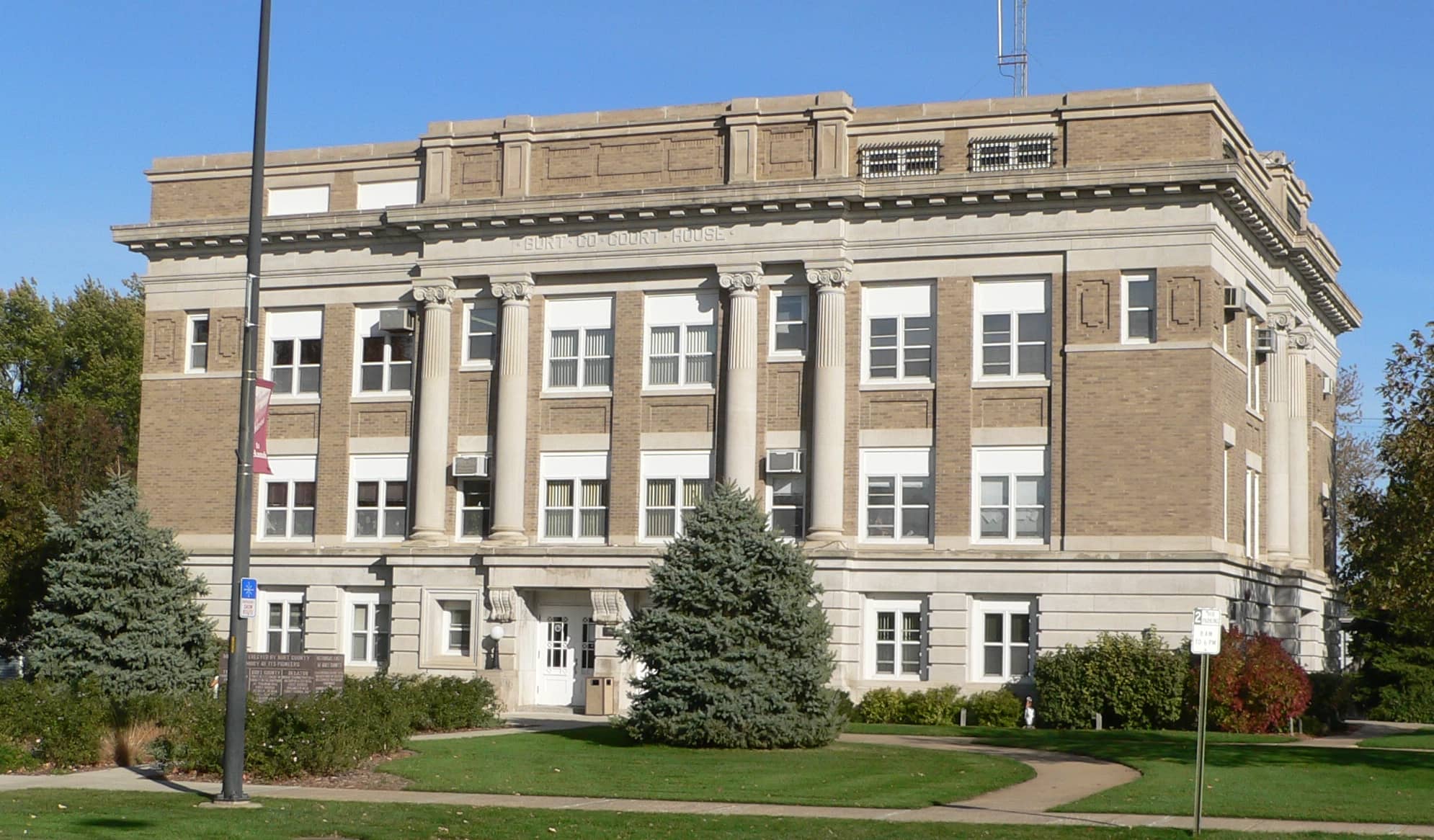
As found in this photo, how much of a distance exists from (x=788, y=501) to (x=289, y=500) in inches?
514

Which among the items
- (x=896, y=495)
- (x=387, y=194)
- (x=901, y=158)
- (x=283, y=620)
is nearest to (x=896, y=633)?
(x=896, y=495)

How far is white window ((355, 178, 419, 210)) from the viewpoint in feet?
145

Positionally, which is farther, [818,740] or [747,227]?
[747,227]

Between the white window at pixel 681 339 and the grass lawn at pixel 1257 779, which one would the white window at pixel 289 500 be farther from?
the grass lawn at pixel 1257 779

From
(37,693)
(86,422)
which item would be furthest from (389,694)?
(86,422)

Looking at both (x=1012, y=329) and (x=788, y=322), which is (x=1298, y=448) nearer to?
(x=1012, y=329)

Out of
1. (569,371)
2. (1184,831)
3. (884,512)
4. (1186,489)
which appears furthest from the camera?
(569,371)

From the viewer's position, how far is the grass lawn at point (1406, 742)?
106 feet

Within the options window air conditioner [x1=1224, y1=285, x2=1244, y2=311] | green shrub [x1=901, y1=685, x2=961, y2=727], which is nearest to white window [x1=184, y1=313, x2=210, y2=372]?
green shrub [x1=901, y1=685, x2=961, y2=727]

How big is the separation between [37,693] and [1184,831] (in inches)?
688

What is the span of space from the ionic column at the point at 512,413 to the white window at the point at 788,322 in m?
6.02

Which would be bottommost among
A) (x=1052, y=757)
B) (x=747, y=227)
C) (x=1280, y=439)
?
(x=1052, y=757)

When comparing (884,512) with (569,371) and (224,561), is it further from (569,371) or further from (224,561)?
(224,561)

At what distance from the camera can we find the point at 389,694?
1170 inches
